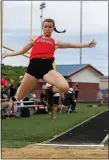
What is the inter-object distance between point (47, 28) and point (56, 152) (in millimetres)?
3837

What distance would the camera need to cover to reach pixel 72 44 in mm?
6328

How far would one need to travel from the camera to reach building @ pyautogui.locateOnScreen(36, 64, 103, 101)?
38.0m

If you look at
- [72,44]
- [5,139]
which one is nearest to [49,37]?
[72,44]

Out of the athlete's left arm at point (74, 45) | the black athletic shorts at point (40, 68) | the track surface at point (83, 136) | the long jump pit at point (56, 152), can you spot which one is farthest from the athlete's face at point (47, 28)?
the track surface at point (83, 136)

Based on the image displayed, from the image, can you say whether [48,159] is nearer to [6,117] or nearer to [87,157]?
[87,157]

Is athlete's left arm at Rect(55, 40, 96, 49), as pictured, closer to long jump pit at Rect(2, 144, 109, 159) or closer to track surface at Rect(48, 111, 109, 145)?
long jump pit at Rect(2, 144, 109, 159)

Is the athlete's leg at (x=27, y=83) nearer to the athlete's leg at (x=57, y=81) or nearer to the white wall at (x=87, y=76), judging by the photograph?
the athlete's leg at (x=57, y=81)

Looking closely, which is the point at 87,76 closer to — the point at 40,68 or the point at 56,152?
the point at 56,152

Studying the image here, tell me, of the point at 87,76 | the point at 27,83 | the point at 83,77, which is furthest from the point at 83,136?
the point at 87,76

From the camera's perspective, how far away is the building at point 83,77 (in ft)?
125

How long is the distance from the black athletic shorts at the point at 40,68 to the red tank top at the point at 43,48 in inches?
2.9

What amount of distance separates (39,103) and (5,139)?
9.78 meters

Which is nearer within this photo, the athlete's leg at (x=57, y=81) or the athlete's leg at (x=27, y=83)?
the athlete's leg at (x=57, y=81)

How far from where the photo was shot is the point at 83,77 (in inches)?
1729
